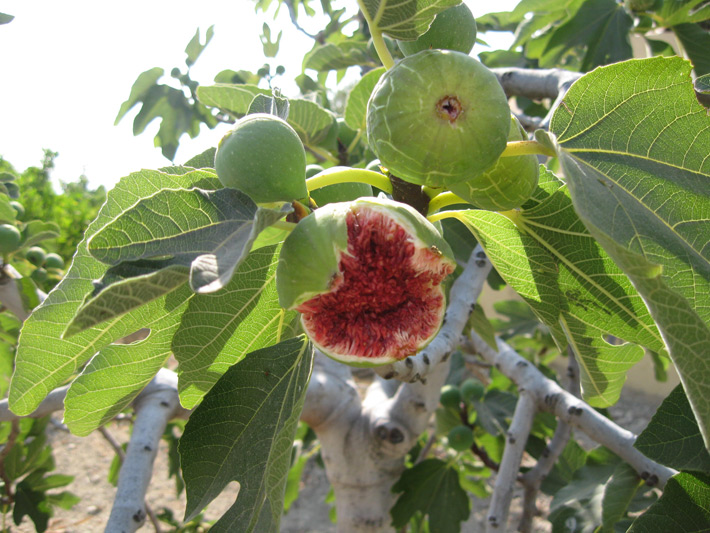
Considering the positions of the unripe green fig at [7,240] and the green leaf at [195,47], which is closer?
the unripe green fig at [7,240]

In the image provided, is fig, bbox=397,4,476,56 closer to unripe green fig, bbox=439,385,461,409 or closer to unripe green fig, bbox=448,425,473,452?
unripe green fig, bbox=448,425,473,452

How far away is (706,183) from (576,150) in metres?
0.20

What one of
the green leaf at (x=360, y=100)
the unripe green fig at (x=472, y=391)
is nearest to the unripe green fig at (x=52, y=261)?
the green leaf at (x=360, y=100)

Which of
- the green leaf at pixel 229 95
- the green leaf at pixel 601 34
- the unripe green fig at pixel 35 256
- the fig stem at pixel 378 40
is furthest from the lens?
the unripe green fig at pixel 35 256

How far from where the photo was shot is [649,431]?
1.23m

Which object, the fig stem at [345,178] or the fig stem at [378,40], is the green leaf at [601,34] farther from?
the fig stem at [345,178]

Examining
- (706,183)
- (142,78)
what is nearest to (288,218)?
(706,183)

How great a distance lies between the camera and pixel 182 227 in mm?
782

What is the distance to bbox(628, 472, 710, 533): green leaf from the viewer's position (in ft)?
3.84

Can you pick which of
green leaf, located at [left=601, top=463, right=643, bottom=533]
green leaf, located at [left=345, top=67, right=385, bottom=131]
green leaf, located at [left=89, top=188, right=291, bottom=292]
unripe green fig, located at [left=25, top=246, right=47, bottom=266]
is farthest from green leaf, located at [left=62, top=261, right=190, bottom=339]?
unripe green fig, located at [left=25, top=246, right=47, bottom=266]

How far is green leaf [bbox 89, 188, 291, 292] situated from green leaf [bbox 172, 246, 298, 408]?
0.28 metres

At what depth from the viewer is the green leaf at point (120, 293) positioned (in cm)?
65

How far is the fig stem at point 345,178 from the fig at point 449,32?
10.8 inches

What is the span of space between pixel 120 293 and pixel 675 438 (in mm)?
1203
